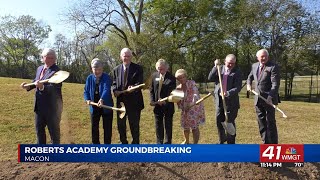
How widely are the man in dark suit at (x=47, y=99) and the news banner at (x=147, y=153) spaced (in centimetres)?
58

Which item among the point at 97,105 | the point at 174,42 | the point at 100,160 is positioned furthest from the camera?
the point at 174,42

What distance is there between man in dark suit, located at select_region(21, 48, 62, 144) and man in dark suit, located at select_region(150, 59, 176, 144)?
154 cm

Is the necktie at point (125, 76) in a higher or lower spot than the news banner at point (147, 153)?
higher

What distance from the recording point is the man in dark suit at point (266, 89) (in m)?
5.96

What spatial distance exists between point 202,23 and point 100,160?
Answer: 90.3 ft

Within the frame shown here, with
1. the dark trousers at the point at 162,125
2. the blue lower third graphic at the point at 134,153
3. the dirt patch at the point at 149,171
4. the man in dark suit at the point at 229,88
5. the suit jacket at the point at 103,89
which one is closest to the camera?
the blue lower third graphic at the point at 134,153

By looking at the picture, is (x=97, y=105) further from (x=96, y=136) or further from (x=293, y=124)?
(x=293, y=124)

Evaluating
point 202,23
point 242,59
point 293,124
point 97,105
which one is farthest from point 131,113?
point 242,59

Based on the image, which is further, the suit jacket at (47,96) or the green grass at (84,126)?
the green grass at (84,126)

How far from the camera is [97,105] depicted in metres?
5.66

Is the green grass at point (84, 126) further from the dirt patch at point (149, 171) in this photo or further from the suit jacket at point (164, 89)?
the suit jacket at point (164, 89)

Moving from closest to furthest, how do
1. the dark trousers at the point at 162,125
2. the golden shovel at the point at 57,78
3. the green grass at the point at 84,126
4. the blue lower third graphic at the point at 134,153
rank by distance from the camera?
1. the blue lower third graphic at the point at 134,153
2. the golden shovel at the point at 57,78
3. the dark trousers at the point at 162,125
4. the green grass at the point at 84,126

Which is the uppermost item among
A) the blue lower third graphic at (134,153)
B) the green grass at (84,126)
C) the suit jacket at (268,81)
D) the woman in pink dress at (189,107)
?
the suit jacket at (268,81)

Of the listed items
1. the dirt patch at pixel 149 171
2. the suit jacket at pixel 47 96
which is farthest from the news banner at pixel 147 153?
the suit jacket at pixel 47 96
